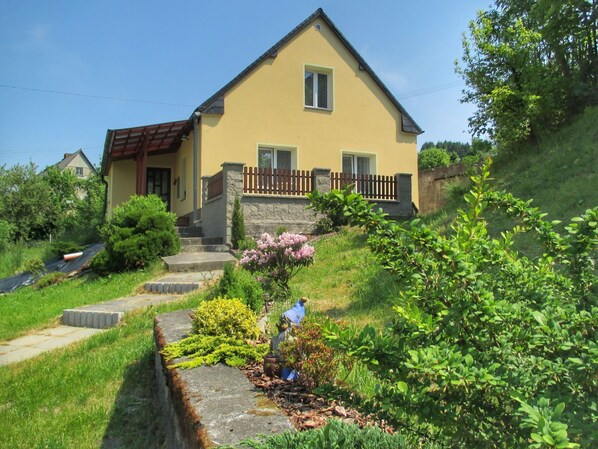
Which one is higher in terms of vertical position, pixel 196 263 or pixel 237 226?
pixel 237 226

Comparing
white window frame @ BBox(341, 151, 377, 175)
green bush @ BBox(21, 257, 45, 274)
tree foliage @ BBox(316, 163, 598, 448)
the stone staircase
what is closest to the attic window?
white window frame @ BBox(341, 151, 377, 175)

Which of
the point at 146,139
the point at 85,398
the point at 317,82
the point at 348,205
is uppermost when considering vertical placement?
the point at 317,82

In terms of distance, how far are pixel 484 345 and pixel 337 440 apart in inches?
22.5

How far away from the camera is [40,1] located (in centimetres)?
692

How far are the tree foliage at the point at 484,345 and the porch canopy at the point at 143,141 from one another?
14.4 metres

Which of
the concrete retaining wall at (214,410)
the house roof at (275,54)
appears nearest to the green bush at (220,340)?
the concrete retaining wall at (214,410)

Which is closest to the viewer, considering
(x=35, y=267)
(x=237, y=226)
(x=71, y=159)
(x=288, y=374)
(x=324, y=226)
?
(x=288, y=374)

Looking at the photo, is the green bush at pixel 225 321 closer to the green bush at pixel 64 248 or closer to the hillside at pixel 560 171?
the hillside at pixel 560 171

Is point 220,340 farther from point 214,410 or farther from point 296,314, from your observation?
point 214,410

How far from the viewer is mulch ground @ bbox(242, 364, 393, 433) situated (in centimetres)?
231

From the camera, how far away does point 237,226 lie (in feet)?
39.6

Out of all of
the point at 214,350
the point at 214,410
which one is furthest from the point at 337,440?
the point at 214,350

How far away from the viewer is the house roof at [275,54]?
A: 1459 cm

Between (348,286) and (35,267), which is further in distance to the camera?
(35,267)
